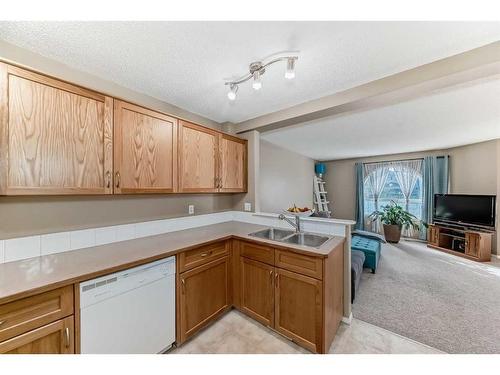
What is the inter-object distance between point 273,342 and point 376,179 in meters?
5.48

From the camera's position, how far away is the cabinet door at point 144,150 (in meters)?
1.56

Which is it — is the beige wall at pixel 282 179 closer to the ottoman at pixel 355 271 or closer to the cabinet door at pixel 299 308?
the ottoman at pixel 355 271

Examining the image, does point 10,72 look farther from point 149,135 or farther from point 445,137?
point 445,137

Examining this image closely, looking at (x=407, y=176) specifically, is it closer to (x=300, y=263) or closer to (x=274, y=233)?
(x=274, y=233)

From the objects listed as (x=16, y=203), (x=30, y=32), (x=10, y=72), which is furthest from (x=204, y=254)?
(x=30, y=32)

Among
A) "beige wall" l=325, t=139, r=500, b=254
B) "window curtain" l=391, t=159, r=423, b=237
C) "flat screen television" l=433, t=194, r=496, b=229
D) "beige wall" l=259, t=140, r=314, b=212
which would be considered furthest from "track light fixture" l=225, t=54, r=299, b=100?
"window curtain" l=391, t=159, r=423, b=237

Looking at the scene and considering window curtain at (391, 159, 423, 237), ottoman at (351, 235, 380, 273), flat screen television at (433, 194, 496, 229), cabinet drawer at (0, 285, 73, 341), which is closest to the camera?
cabinet drawer at (0, 285, 73, 341)

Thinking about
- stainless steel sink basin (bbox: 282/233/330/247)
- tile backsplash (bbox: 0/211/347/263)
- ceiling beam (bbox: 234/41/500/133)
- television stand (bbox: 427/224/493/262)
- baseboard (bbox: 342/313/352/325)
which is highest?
ceiling beam (bbox: 234/41/500/133)

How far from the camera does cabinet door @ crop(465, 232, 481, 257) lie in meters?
3.63

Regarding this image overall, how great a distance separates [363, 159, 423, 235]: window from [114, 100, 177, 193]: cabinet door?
226 inches

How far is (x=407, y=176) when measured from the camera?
5.18 meters

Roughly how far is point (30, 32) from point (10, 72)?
0.32 meters

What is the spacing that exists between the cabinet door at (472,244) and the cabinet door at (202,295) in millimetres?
4739

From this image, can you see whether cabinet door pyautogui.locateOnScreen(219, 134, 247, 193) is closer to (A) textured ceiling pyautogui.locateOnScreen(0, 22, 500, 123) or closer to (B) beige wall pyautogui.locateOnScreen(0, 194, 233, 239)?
(B) beige wall pyautogui.locateOnScreen(0, 194, 233, 239)
